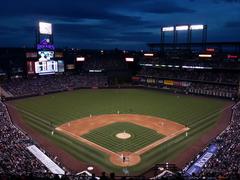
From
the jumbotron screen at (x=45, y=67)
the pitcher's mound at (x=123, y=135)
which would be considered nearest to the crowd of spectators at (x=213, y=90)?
the pitcher's mound at (x=123, y=135)

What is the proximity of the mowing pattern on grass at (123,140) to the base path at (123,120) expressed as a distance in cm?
76

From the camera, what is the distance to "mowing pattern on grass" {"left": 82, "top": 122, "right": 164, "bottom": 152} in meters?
28.8

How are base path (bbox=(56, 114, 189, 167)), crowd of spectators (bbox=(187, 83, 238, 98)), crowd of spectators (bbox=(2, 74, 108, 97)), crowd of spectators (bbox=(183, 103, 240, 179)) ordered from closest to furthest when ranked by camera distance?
crowd of spectators (bbox=(183, 103, 240, 179))
base path (bbox=(56, 114, 189, 167))
crowd of spectators (bbox=(187, 83, 238, 98))
crowd of spectators (bbox=(2, 74, 108, 97))

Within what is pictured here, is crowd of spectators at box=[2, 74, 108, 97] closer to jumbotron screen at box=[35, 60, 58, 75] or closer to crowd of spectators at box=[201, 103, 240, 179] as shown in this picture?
jumbotron screen at box=[35, 60, 58, 75]

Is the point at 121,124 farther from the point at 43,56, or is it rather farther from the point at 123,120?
the point at 43,56

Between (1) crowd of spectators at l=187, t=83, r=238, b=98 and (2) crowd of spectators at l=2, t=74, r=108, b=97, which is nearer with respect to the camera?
(1) crowd of spectators at l=187, t=83, r=238, b=98

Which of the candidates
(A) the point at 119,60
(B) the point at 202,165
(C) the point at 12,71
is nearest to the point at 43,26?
(C) the point at 12,71

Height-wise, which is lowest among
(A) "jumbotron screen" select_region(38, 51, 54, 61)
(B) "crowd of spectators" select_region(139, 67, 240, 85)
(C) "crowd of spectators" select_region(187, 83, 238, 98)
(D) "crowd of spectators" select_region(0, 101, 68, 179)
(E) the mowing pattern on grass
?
(E) the mowing pattern on grass

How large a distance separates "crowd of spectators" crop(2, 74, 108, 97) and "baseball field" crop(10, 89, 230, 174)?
4.49 metres

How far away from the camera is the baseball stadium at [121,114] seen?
22984 millimetres

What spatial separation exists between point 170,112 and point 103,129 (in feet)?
49.7

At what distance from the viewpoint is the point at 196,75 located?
66.7 metres

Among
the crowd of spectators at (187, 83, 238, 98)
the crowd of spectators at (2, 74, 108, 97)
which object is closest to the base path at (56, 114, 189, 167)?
the crowd of spectators at (187, 83, 238, 98)

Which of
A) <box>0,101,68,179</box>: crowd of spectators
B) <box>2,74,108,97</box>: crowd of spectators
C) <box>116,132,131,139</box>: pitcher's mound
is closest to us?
<box>0,101,68,179</box>: crowd of spectators
